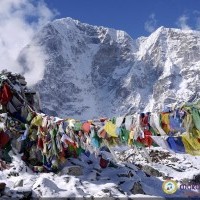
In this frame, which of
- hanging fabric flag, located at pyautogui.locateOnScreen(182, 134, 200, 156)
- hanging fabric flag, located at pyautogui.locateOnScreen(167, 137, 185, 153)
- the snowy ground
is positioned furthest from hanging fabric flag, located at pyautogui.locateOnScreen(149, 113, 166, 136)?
the snowy ground

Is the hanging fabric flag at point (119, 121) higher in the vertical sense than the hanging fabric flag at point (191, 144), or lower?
higher

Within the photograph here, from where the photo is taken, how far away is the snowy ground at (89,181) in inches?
822

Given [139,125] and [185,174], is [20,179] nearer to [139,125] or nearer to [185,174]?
[139,125]

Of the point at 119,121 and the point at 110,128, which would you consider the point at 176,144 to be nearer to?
the point at 119,121

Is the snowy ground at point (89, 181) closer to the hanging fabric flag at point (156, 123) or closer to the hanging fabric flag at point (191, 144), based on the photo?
the hanging fabric flag at point (156, 123)

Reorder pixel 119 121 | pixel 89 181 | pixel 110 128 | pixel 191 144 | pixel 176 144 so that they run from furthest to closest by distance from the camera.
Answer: pixel 89 181 → pixel 110 128 → pixel 119 121 → pixel 176 144 → pixel 191 144

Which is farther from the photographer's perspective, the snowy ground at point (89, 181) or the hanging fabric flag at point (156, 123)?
the snowy ground at point (89, 181)

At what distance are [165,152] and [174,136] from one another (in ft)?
70.9

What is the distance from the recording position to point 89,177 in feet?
79.7

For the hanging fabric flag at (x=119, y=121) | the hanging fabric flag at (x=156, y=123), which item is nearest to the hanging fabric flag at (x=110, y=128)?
the hanging fabric flag at (x=119, y=121)

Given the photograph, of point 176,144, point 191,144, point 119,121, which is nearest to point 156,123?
point 176,144

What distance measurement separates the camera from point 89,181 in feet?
77.5

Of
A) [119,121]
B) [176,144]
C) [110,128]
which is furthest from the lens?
[110,128]

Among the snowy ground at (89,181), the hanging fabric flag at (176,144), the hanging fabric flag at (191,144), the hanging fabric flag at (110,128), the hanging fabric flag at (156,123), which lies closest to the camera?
the hanging fabric flag at (191,144)
